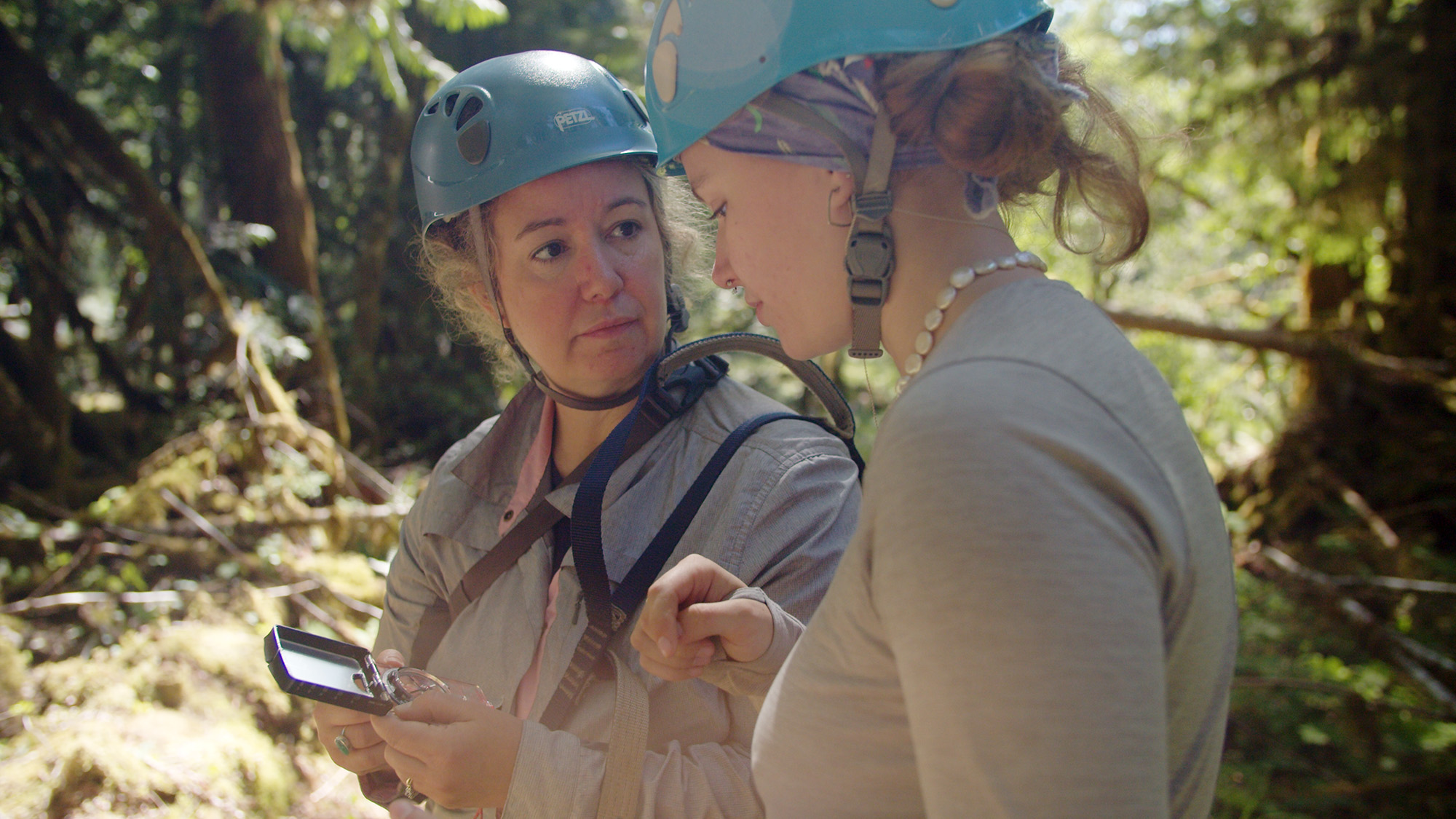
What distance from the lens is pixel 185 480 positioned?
183 inches

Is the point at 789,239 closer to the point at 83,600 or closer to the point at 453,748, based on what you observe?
the point at 453,748

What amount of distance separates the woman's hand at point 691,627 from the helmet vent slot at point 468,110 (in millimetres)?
1216

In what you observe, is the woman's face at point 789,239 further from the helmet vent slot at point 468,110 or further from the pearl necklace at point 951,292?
the helmet vent slot at point 468,110

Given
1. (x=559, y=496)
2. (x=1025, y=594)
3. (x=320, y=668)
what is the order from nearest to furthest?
(x=1025, y=594) → (x=320, y=668) → (x=559, y=496)

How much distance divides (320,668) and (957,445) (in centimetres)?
108

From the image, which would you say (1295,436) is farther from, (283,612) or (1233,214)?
(283,612)

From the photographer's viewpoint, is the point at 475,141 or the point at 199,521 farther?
the point at 199,521

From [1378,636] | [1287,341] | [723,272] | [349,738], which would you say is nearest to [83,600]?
[349,738]

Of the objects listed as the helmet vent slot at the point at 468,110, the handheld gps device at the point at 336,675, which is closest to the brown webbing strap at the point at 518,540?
the handheld gps device at the point at 336,675

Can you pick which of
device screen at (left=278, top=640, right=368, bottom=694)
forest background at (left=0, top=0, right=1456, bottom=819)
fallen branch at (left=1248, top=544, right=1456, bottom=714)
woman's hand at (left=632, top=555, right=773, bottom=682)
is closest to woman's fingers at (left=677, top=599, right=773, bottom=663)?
woman's hand at (left=632, top=555, right=773, bottom=682)

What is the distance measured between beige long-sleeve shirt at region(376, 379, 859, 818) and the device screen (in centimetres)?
29

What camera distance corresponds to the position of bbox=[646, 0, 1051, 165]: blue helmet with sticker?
0.94 metres

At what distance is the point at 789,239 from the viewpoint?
1.03 m

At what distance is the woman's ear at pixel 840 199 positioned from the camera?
990 millimetres
